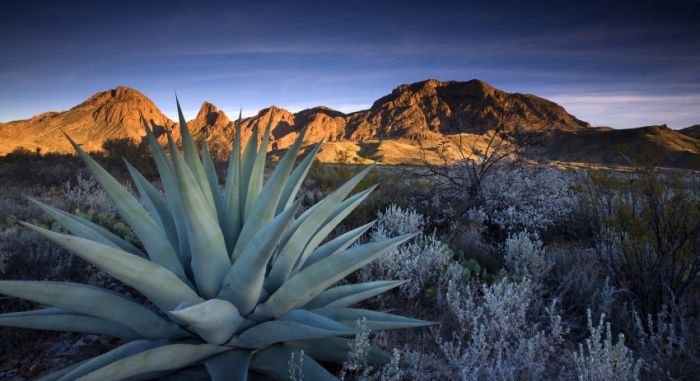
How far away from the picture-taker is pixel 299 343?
6.75ft

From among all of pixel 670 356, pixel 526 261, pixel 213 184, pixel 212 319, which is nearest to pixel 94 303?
pixel 212 319

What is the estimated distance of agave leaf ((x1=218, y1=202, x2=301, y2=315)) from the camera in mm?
1581

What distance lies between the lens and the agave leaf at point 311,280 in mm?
1781

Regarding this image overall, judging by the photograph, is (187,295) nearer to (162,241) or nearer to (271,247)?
(162,241)

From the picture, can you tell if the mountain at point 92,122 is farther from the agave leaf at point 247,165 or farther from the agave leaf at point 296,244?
the agave leaf at point 296,244

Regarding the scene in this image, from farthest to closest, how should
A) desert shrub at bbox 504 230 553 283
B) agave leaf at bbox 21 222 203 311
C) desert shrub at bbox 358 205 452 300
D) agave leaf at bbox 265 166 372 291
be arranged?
desert shrub at bbox 504 230 553 283 < desert shrub at bbox 358 205 452 300 < agave leaf at bbox 265 166 372 291 < agave leaf at bbox 21 222 203 311

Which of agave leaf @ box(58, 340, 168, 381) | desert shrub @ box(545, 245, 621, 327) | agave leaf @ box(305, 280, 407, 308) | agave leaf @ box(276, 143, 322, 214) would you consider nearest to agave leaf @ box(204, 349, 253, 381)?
agave leaf @ box(58, 340, 168, 381)

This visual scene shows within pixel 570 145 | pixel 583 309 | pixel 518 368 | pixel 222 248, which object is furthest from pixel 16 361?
pixel 570 145

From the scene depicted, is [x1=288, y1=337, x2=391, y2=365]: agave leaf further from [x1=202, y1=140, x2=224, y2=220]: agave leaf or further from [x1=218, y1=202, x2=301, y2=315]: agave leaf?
[x1=202, y1=140, x2=224, y2=220]: agave leaf

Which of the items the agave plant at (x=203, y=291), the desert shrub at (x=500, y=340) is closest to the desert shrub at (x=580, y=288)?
the desert shrub at (x=500, y=340)

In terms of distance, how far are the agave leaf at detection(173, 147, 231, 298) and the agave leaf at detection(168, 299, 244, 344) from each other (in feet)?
0.71

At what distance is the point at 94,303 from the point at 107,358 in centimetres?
27

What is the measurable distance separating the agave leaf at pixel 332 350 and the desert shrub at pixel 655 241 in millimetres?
2717

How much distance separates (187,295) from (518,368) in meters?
1.93
